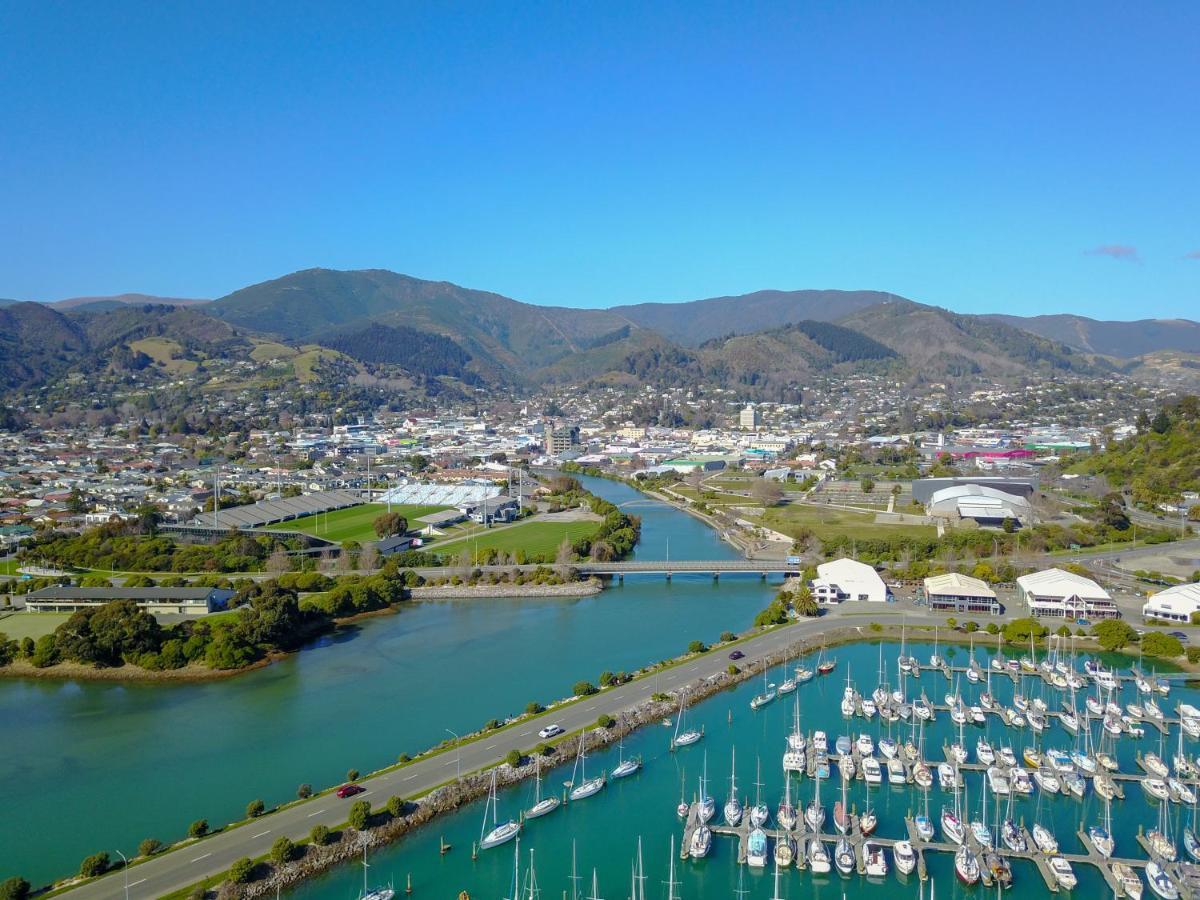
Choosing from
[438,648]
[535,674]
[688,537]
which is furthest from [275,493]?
[535,674]

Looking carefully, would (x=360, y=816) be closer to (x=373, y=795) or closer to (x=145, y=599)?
(x=373, y=795)

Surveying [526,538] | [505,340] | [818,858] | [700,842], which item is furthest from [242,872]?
[505,340]

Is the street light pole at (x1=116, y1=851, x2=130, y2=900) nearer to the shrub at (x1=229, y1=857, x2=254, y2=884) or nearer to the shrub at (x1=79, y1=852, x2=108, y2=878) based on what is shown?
the shrub at (x1=79, y1=852, x2=108, y2=878)

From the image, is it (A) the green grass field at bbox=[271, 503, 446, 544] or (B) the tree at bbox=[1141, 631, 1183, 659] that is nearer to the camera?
(B) the tree at bbox=[1141, 631, 1183, 659]

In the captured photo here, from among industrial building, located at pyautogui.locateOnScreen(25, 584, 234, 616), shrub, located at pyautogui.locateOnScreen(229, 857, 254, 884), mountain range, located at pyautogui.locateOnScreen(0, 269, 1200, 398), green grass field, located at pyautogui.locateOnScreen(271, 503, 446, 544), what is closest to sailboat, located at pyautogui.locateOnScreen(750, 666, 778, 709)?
shrub, located at pyautogui.locateOnScreen(229, 857, 254, 884)

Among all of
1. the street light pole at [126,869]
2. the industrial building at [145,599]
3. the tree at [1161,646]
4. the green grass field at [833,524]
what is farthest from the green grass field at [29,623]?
the tree at [1161,646]

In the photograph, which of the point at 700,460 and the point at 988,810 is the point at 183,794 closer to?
the point at 988,810
